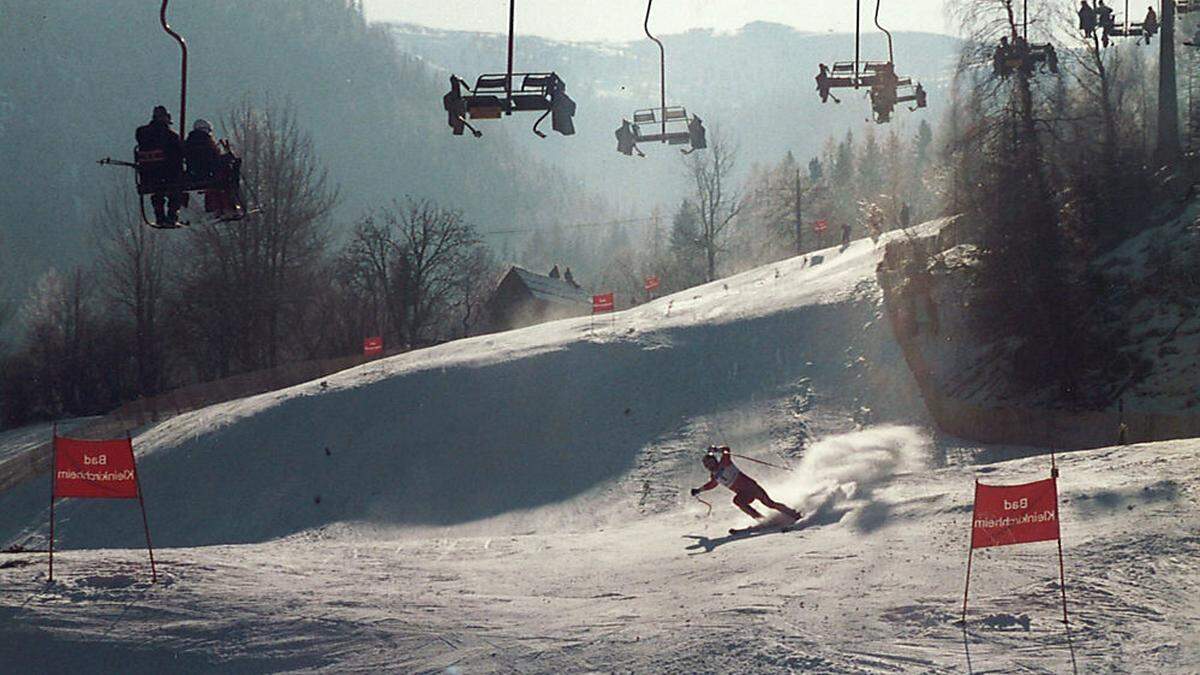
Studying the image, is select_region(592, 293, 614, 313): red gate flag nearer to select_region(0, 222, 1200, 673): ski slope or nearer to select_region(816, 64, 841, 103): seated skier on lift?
select_region(0, 222, 1200, 673): ski slope

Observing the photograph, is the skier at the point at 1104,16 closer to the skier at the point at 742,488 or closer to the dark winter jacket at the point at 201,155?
the skier at the point at 742,488

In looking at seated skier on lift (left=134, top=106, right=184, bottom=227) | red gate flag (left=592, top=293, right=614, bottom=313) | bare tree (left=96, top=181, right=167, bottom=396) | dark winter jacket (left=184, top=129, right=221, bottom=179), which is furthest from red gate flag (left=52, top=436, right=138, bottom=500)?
bare tree (left=96, top=181, right=167, bottom=396)

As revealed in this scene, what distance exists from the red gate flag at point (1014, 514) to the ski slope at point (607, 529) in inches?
39.1

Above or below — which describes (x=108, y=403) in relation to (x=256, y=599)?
below

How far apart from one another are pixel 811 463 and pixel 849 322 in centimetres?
1023

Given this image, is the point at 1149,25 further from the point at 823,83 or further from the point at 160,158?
the point at 160,158

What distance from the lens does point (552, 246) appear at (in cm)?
18712

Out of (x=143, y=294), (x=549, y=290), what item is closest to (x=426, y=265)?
(x=549, y=290)

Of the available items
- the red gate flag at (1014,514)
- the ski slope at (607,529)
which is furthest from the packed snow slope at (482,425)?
the red gate flag at (1014,514)

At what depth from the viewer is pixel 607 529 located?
23766 millimetres

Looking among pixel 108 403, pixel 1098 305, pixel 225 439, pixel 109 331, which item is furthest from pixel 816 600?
pixel 109 331

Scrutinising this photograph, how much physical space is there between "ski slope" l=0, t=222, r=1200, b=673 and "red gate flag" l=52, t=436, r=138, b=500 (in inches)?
50.9

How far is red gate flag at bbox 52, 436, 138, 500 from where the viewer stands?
566 inches

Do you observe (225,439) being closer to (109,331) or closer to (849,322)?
(849,322)
